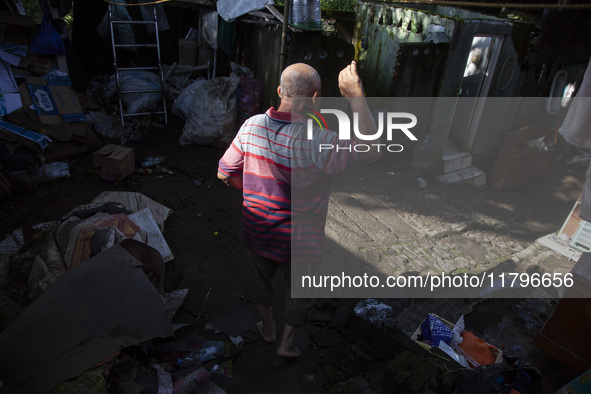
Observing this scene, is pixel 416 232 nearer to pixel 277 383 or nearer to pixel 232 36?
pixel 277 383

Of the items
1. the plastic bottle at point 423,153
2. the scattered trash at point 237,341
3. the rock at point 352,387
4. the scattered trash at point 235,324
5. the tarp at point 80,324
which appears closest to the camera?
the tarp at point 80,324

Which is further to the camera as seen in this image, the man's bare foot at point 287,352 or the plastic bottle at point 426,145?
the plastic bottle at point 426,145

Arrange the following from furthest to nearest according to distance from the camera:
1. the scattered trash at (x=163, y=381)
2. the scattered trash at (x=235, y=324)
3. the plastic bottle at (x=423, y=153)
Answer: the plastic bottle at (x=423, y=153) < the scattered trash at (x=235, y=324) < the scattered trash at (x=163, y=381)

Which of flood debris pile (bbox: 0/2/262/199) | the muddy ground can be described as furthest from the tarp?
flood debris pile (bbox: 0/2/262/199)

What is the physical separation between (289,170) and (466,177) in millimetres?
4963

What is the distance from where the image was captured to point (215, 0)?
23.0 feet

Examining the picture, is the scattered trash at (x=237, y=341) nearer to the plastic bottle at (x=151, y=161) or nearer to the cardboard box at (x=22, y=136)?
the plastic bottle at (x=151, y=161)

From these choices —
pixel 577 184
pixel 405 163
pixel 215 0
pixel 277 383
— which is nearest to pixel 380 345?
pixel 277 383

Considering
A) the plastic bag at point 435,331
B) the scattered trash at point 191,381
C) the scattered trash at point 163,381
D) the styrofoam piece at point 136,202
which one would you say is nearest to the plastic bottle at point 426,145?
the plastic bag at point 435,331

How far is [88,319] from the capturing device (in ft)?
7.14

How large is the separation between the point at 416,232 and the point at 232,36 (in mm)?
4945

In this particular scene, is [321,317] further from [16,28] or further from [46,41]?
[16,28]

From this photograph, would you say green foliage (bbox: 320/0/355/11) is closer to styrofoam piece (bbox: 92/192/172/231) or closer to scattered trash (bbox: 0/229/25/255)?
styrofoam piece (bbox: 92/192/172/231)

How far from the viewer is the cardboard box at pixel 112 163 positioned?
15.8 ft
